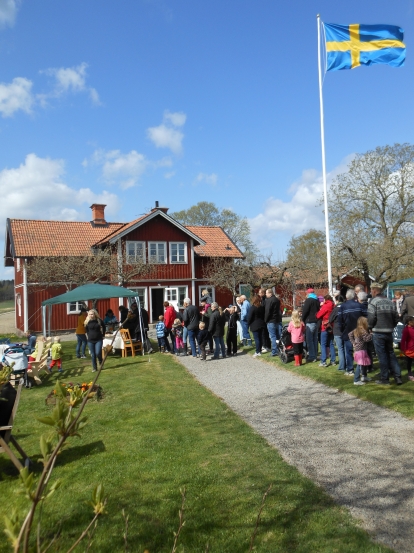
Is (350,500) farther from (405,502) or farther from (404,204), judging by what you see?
(404,204)

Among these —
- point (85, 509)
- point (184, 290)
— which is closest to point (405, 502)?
point (85, 509)

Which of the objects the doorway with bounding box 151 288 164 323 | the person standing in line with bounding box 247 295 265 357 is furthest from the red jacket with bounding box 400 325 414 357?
the doorway with bounding box 151 288 164 323

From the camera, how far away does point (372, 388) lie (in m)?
8.10

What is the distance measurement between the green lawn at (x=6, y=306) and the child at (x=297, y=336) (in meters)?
48.6

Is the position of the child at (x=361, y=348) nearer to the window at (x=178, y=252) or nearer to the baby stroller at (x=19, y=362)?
the baby stroller at (x=19, y=362)

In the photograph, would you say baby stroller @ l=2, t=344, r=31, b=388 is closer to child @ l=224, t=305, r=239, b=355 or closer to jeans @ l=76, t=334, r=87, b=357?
jeans @ l=76, t=334, r=87, b=357

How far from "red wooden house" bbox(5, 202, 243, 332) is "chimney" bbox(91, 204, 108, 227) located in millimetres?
72

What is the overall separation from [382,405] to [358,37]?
12.2 metres

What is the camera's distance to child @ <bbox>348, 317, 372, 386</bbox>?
844cm

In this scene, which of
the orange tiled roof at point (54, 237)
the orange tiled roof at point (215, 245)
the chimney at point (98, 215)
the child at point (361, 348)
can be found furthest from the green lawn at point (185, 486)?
the chimney at point (98, 215)

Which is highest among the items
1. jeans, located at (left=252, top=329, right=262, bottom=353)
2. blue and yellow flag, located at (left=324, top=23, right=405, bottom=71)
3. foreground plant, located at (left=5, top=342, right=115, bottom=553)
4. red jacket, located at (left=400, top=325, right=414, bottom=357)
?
blue and yellow flag, located at (left=324, top=23, right=405, bottom=71)

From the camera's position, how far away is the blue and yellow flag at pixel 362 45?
14.3 metres

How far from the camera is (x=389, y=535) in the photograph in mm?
3480

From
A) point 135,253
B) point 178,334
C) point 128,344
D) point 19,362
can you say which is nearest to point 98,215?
point 135,253
